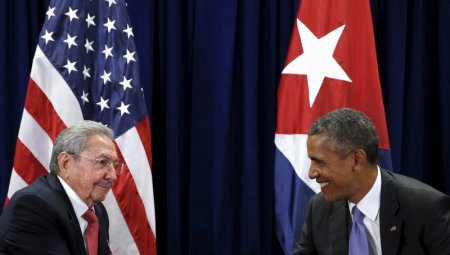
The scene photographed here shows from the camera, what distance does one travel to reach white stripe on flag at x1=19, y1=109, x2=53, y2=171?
140 inches

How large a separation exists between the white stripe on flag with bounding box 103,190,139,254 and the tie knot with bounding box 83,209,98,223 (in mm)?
909

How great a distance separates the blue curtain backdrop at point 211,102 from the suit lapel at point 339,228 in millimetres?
1656

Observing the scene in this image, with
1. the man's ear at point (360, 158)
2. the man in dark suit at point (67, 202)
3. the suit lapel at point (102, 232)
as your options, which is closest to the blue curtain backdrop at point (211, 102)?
the suit lapel at point (102, 232)

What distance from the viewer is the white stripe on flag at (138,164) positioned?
3.72 meters

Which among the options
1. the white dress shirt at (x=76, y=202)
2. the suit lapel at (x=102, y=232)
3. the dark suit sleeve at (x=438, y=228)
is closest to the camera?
the dark suit sleeve at (x=438, y=228)

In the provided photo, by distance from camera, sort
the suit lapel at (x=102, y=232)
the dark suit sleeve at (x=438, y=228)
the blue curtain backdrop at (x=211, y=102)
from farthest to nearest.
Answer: the blue curtain backdrop at (x=211, y=102) → the suit lapel at (x=102, y=232) → the dark suit sleeve at (x=438, y=228)

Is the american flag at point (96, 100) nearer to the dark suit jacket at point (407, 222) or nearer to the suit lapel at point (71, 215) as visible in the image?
the suit lapel at point (71, 215)

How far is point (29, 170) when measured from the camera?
11.7 feet

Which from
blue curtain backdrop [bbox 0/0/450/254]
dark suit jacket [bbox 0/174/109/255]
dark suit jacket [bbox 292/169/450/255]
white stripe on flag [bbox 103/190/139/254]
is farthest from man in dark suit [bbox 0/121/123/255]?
blue curtain backdrop [bbox 0/0/450/254]

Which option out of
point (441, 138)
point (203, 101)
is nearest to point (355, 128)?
point (203, 101)

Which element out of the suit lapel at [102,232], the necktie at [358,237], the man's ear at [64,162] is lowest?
the suit lapel at [102,232]

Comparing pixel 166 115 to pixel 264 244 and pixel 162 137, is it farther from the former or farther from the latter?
pixel 264 244

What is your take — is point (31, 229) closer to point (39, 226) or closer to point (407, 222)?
point (39, 226)

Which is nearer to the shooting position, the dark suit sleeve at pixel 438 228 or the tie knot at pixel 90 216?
the dark suit sleeve at pixel 438 228
